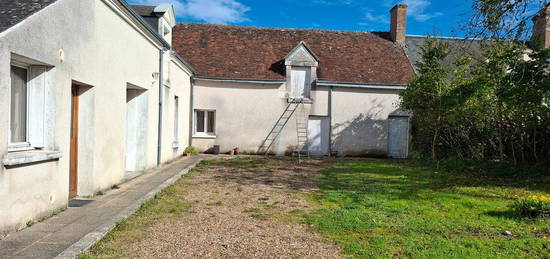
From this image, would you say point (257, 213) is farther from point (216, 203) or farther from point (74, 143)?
point (74, 143)

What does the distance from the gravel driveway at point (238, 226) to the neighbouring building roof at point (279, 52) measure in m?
9.39

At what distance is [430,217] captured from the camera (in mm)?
6234

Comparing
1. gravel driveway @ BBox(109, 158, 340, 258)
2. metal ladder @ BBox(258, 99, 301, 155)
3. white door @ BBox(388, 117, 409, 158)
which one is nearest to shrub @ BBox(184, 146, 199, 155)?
metal ladder @ BBox(258, 99, 301, 155)

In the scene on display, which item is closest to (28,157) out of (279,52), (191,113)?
(191,113)

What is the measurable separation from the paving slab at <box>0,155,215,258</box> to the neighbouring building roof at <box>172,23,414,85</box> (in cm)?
1112

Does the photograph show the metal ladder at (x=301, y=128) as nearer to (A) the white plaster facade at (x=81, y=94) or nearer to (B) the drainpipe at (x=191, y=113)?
(B) the drainpipe at (x=191, y=113)

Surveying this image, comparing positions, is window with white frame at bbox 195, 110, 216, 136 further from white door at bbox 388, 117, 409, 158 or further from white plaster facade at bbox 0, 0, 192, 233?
white door at bbox 388, 117, 409, 158

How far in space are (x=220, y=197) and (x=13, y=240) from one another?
3.89 meters

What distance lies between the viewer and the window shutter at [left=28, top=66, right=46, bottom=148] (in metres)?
5.40

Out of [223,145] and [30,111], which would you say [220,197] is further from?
[223,145]

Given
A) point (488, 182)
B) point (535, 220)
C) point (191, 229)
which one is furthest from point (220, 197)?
point (488, 182)

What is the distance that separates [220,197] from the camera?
791 cm

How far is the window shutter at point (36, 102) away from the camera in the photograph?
540 cm

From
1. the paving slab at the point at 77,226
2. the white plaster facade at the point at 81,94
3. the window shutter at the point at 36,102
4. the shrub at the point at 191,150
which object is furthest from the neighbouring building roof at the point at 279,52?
the window shutter at the point at 36,102
